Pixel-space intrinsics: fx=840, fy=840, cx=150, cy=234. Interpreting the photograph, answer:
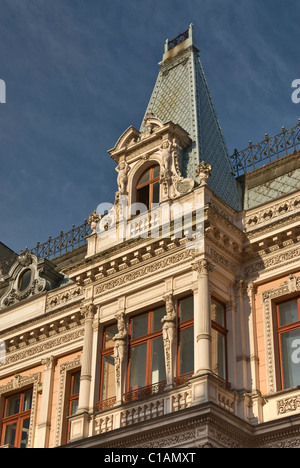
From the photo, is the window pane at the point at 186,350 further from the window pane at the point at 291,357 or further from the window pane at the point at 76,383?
the window pane at the point at 76,383

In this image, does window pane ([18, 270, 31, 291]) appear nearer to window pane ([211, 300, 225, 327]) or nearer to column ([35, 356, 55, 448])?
column ([35, 356, 55, 448])

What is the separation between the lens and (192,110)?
1074 inches

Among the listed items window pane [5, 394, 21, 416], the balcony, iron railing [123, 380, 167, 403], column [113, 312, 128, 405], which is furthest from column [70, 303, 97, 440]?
window pane [5, 394, 21, 416]

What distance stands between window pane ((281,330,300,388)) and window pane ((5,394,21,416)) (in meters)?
9.42

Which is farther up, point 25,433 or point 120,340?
point 120,340


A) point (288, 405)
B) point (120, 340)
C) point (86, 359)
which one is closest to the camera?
point (288, 405)

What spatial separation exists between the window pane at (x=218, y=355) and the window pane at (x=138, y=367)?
1.92m

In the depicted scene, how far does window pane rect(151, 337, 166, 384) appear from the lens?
21641 mm

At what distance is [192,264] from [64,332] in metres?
6.08

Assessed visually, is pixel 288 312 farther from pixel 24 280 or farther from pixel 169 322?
pixel 24 280

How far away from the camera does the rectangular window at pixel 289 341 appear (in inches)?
822

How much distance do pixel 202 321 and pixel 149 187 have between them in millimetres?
6028

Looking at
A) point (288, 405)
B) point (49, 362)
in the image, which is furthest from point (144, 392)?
point (49, 362)

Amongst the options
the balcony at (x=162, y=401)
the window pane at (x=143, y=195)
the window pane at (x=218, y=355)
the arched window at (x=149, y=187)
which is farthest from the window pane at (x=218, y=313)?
the window pane at (x=143, y=195)
